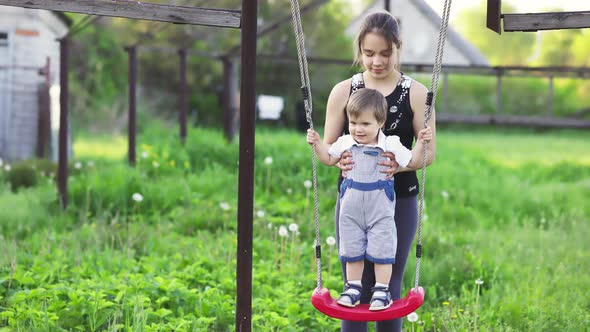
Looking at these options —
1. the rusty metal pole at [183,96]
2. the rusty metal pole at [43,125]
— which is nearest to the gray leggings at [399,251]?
the rusty metal pole at [183,96]

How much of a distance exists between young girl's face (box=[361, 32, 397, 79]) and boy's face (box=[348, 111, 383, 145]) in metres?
0.21

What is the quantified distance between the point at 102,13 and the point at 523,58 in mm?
25945

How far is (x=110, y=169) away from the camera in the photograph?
25.9 feet

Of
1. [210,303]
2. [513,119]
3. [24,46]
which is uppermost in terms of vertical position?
[24,46]

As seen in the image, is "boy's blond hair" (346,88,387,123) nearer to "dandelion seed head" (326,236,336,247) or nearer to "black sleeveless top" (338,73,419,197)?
"black sleeveless top" (338,73,419,197)

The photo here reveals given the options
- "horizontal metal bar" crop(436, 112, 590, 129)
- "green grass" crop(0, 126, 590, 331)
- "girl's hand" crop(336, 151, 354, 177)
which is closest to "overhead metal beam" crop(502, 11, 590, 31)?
"girl's hand" crop(336, 151, 354, 177)

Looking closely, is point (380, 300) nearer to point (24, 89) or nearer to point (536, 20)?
point (536, 20)

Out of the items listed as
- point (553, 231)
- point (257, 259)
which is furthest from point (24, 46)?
point (553, 231)

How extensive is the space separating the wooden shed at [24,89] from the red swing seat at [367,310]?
325 inches

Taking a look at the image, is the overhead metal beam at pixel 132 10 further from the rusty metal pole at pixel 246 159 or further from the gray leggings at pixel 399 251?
the gray leggings at pixel 399 251

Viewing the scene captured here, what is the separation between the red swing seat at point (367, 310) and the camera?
3.04 meters

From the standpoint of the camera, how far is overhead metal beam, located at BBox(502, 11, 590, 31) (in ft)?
10.9

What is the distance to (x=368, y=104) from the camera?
3.01 m

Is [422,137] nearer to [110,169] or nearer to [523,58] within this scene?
[110,169]
